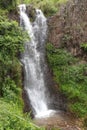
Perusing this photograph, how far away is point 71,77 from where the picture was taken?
1819cm

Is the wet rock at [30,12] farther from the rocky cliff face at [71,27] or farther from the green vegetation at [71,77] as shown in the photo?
the green vegetation at [71,77]

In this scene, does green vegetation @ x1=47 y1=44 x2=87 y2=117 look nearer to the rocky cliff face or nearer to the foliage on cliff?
the foliage on cliff

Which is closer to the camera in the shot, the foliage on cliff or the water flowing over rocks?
the foliage on cliff

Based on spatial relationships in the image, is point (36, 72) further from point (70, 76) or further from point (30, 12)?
point (30, 12)

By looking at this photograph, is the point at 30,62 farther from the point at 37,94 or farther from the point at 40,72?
the point at 37,94

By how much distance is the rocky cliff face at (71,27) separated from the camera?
1945cm

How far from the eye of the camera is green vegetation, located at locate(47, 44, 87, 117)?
55.9ft

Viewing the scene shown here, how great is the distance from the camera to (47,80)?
18719mm

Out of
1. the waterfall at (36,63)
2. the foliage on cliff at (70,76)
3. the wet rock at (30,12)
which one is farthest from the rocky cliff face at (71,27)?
the wet rock at (30,12)

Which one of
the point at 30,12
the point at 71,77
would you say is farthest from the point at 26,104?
the point at 30,12

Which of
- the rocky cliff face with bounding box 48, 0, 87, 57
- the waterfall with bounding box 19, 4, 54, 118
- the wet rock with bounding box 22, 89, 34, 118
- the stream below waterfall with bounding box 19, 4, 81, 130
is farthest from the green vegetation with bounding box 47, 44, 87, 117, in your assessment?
the wet rock with bounding box 22, 89, 34, 118

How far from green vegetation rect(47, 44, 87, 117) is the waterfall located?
83 cm

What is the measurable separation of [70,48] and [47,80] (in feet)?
9.13

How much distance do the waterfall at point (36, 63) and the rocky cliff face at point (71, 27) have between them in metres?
0.79
